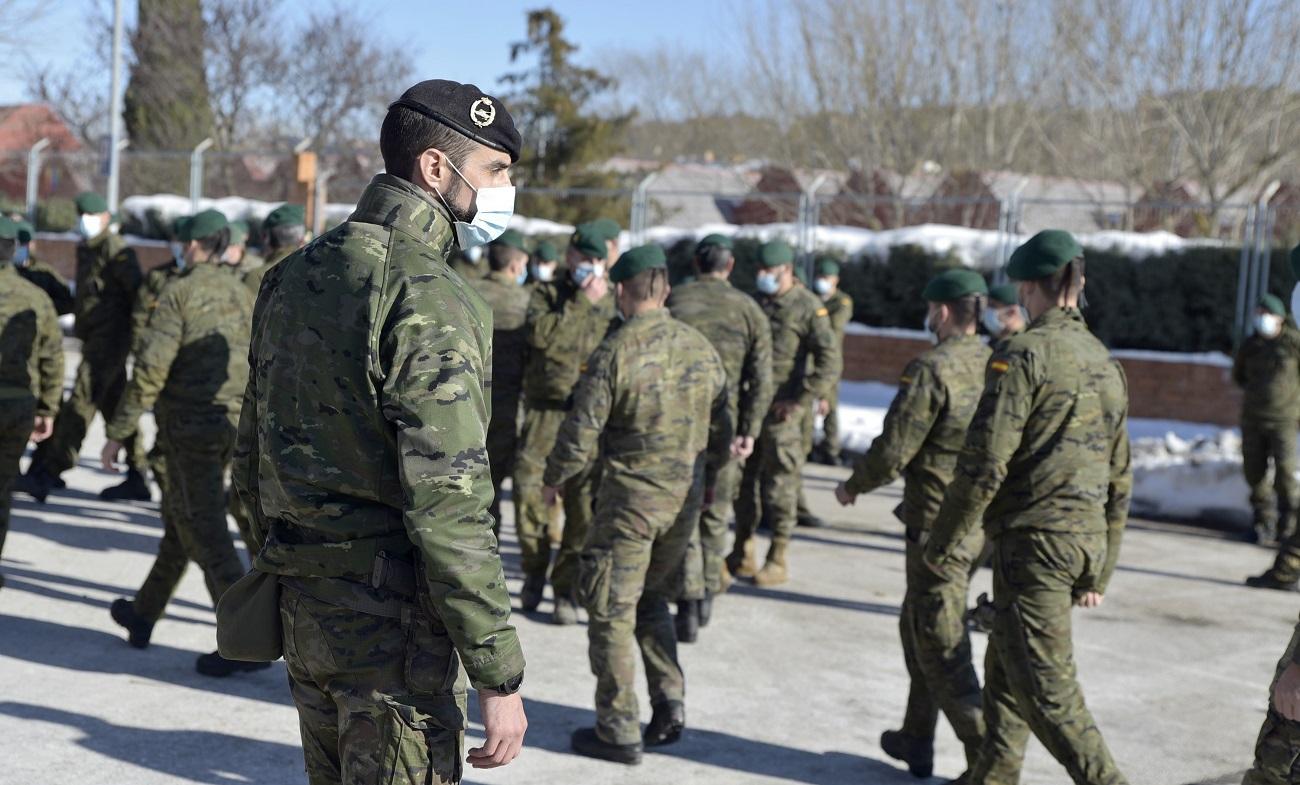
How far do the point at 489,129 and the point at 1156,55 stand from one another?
21269mm

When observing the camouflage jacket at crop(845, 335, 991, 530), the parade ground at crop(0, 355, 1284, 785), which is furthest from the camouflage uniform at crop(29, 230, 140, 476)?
the camouflage jacket at crop(845, 335, 991, 530)

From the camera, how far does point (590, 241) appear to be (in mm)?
7793

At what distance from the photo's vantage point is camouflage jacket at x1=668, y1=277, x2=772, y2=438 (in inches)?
309

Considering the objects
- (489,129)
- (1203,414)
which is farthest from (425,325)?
(1203,414)

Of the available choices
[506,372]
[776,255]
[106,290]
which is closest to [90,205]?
[106,290]

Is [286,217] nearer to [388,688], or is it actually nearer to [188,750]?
[188,750]

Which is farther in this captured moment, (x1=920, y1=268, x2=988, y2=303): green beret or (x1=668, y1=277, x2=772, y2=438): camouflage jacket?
(x1=668, y1=277, x2=772, y2=438): camouflage jacket

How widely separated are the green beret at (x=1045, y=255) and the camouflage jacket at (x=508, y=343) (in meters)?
A: 4.05

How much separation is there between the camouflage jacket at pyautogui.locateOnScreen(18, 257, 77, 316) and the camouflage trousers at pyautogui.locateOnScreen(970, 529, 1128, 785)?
6.58 metres

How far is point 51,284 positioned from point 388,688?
25.1 feet

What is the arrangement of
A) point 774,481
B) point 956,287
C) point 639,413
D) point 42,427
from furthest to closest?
point 774,481, point 42,427, point 956,287, point 639,413

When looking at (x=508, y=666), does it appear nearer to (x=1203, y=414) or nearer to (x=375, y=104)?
(x=1203, y=414)

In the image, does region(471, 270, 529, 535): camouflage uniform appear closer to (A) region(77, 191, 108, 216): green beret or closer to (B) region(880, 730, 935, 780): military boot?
(A) region(77, 191, 108, 216): green beret

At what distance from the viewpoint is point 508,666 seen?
2.69 metres
